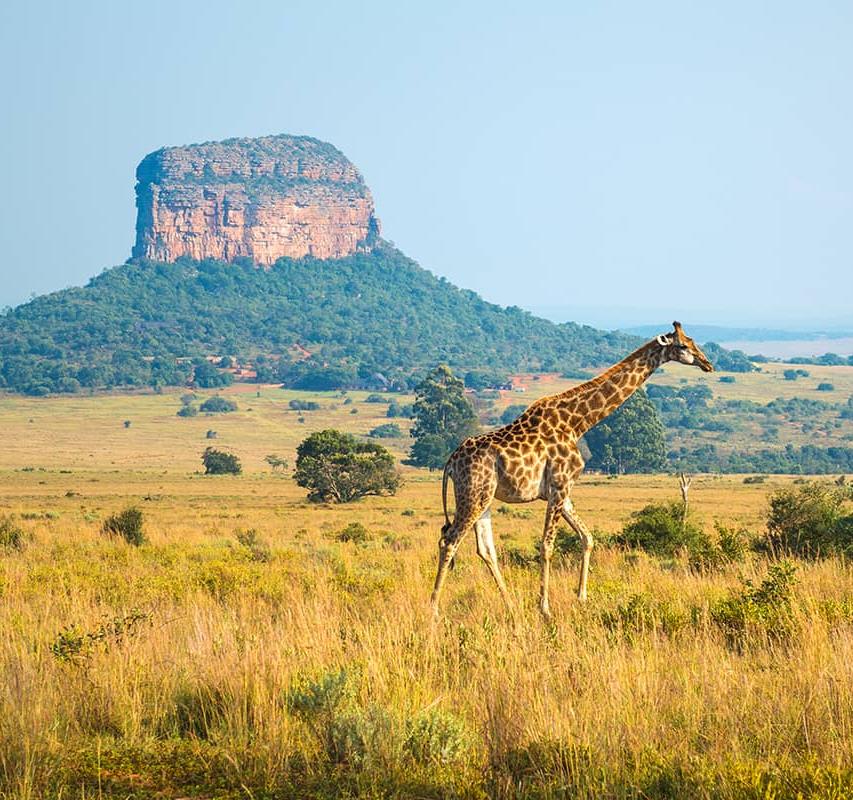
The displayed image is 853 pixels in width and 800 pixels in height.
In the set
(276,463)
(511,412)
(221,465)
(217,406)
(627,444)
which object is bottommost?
(276,463)

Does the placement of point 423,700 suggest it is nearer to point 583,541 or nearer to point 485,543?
point 485,543

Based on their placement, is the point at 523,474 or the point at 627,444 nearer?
the point at 523,474

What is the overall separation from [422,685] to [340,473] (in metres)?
47.8

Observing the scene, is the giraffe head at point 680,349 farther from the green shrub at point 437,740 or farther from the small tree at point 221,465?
the small tree at point 221,465

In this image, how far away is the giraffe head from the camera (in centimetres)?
1098

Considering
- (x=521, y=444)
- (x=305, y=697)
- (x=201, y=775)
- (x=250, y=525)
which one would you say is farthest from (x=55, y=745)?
(x=250, y=525)

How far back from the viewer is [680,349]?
36.1 ft

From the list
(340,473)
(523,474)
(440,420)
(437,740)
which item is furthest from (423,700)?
(440,420)

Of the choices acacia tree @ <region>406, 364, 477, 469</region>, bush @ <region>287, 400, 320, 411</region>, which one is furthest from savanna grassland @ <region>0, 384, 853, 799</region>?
bush @ <region>287, 400, 320, 411</region>

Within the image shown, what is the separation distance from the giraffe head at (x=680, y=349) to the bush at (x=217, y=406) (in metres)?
124

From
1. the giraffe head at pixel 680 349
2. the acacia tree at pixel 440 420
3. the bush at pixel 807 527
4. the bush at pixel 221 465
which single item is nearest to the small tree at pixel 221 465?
the bush at pixel 221 465

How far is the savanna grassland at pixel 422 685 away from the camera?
227 inches

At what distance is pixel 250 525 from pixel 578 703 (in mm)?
28161

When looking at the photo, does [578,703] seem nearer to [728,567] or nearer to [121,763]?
[121,763]
